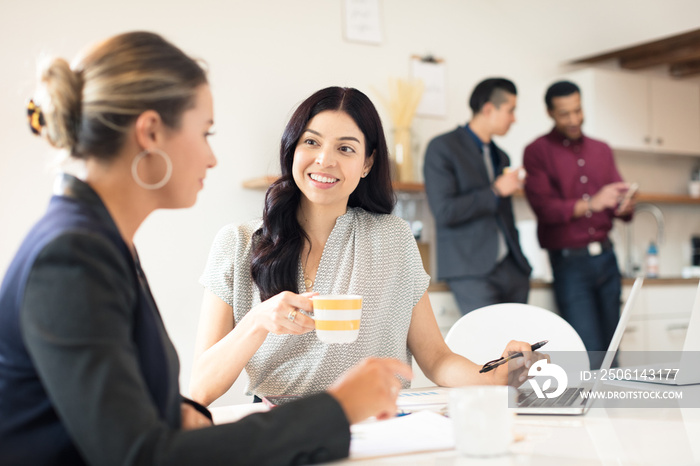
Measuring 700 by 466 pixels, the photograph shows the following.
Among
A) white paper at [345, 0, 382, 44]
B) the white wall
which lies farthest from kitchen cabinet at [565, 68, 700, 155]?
white paper at [345, 0, 382, 44]

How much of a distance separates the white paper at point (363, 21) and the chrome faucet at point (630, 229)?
221 cm

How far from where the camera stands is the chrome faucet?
15.8 ft

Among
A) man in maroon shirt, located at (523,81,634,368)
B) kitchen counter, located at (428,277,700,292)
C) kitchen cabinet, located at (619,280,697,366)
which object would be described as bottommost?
kitchen cabinet, located at (619,280,697,366)

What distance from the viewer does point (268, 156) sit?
142 inches

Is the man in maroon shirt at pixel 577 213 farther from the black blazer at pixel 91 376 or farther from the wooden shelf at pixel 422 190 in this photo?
the black blazer at pixel 91 376

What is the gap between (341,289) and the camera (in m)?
1.81

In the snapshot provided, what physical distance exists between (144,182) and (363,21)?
123 inches

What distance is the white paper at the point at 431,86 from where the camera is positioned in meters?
4.08

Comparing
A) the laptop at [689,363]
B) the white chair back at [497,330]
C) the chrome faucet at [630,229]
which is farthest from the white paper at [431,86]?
the laptop at [689,363]

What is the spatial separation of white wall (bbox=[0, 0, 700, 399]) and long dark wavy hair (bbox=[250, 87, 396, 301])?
3.10ft

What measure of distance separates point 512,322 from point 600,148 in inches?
96.7

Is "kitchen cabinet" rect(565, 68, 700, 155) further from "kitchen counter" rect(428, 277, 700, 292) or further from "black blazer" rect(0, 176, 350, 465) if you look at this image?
"black blazer" rect(0, 176, 350, 465)

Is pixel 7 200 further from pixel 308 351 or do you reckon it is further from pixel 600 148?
pixel 600 148

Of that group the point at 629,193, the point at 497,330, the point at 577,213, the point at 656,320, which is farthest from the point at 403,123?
the point at 497,330
